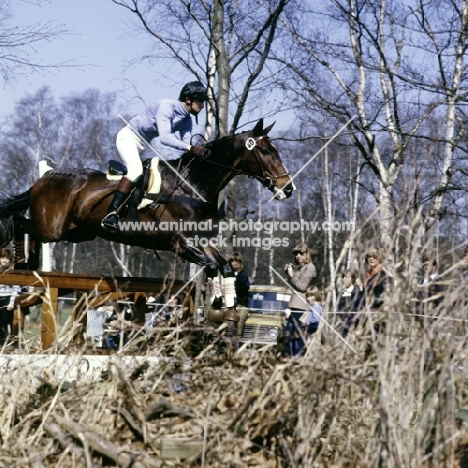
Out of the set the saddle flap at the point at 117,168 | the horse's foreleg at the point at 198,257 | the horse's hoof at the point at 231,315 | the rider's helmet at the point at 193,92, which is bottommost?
the horse's hoof at the point at 231,315

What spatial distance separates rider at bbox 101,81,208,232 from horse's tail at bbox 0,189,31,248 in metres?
1.90

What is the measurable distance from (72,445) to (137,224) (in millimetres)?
5399

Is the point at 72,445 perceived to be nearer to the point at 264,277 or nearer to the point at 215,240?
the point at 215,240

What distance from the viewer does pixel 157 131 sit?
385 inches

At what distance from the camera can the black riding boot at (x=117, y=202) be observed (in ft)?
31.0

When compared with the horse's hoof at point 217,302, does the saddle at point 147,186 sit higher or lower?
higher

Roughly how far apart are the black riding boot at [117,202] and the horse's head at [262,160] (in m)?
1.36

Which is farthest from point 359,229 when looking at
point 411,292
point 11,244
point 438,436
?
point 11,244

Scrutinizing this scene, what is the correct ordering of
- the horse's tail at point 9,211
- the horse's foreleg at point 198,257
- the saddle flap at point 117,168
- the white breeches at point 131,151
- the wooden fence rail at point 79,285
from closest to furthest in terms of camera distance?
the wooden fence rail at point 79,285, the horse's foreleg at point 198,257, the white breeches at point 131,151, the saddle flap at point 117,168, the horse's tail at point 9,211

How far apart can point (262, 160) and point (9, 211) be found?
12.4 feet

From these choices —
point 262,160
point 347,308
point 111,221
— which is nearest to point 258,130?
point 262,160

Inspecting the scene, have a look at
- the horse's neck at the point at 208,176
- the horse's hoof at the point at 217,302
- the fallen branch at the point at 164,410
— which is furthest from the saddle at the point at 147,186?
the fallen branch at the point at 164,410

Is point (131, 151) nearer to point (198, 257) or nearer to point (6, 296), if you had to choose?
point (198, 257)

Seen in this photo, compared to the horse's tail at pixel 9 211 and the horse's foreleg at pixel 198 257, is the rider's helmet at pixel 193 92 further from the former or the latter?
the horse's tail at pixel 9 211
